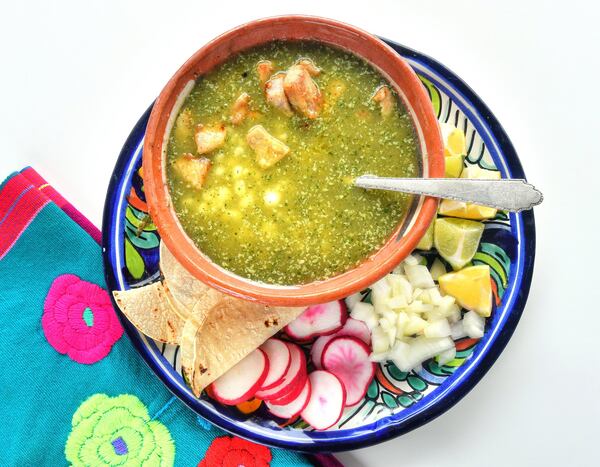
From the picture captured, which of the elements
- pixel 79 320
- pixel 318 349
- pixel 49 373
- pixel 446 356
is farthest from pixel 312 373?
pixel 49 373

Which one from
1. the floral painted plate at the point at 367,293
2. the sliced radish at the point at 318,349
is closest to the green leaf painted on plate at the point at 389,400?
the floral painted plate at the point at 367,293

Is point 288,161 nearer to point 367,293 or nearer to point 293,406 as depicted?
point 367,293

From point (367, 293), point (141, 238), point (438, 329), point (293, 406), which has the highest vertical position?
point (141, 238)

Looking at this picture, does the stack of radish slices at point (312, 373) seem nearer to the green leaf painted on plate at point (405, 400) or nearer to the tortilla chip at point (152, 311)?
the green leaf painted on plate at point (405, 400)

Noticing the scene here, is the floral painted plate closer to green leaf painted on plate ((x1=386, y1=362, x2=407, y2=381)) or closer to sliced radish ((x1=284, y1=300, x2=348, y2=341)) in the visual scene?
green leaf painted on plate ((x1=386, y1=362, x2=407, y2=381))

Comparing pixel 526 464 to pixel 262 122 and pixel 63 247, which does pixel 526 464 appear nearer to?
pixel 262 122

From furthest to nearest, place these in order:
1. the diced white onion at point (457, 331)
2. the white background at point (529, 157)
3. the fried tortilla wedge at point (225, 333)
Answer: the white background at point (529, 157) < the diced white onion at point (457, 331) < the fried tortilla wedge at point (225, 333)

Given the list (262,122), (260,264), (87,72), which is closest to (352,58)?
(262,122)
